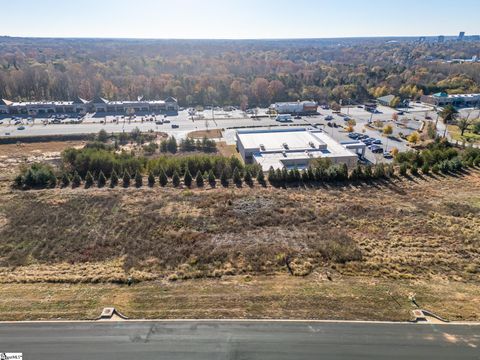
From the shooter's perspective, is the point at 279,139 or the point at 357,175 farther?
the point at 279,139

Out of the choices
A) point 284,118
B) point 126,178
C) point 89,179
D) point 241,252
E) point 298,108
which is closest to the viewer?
point 241,252

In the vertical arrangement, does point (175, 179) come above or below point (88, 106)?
below

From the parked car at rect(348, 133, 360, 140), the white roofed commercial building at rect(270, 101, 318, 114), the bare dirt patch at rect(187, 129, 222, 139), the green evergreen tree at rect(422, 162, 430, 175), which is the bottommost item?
the bare dirt patch at rect(187, 129, 222, 139)


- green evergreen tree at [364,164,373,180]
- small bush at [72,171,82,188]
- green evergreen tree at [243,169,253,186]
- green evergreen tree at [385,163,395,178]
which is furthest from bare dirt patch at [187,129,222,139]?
green evergreen tree at [385,163,395,178]

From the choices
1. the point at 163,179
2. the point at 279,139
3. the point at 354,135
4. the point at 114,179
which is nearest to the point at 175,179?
the point at 163,179

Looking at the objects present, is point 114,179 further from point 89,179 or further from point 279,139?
point 279,139

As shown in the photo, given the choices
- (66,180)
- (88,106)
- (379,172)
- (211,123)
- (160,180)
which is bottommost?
(66,180)

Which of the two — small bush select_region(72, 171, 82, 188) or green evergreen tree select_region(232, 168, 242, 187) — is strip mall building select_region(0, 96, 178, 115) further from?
green evergreen tree select_region(232, 168, 242, 187)

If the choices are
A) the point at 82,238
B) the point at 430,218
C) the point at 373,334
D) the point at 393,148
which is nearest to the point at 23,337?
the point at 82,238
